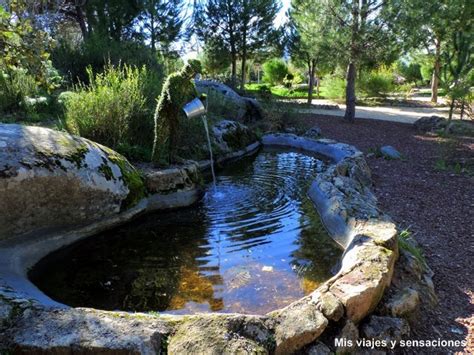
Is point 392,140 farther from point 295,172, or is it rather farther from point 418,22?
point 295,172

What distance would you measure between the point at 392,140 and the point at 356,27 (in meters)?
3.50

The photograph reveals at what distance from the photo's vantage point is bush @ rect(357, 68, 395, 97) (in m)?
19.1

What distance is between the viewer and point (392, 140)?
9.13m

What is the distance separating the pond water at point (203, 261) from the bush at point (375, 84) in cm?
1609

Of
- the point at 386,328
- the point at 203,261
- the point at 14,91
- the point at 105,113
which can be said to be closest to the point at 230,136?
the point at 105,113

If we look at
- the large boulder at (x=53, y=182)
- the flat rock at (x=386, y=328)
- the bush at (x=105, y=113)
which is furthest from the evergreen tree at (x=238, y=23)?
the flat rock at (x=386, y=328)

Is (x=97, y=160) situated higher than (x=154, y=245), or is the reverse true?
(x=97, y=160)

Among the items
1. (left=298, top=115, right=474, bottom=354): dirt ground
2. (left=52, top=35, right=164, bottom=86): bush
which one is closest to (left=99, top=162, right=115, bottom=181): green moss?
(left=298, top=115, right=474, bottom=354): dirt ground

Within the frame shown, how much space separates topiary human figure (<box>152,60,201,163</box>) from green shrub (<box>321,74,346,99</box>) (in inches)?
633

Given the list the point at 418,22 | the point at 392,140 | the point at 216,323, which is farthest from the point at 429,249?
the point at 418,22

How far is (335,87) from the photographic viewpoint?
19969 mm

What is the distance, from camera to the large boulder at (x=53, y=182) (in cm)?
302

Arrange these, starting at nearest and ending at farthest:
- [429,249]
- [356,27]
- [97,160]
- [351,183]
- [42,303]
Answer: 1. [42,303]
2. [429,249]
3. [97,160]
4. [351,183]
5. [356,27]

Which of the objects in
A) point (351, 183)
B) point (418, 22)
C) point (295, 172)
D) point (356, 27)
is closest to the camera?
point (351, 183)
